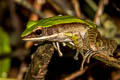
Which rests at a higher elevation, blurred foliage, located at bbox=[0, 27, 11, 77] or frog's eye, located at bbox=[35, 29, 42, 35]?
frog's eye, located at bbox=[35, 29, 42, 35]

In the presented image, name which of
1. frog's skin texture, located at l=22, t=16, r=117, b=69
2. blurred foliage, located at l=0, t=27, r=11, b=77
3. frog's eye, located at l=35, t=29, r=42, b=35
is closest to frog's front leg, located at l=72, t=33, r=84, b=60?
frog's skin texture, located at l=22, t=16, r=117, b=69

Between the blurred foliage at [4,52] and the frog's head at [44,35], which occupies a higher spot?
the frog's head at [44,35]

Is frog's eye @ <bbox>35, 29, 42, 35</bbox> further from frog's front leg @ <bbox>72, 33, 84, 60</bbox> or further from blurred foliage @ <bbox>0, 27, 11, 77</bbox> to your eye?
blurred foliage @ <bbox>0, 27, 11, 77</bbox>

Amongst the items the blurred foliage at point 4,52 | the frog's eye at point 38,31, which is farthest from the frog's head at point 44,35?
the blurred foliage at point 4,52

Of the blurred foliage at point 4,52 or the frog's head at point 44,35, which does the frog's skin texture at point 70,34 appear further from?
the blurred foliage at point 4,52

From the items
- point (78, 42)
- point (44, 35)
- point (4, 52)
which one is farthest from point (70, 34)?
point (4, 52)

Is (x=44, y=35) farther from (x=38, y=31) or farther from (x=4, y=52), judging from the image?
(x=4, y=52)

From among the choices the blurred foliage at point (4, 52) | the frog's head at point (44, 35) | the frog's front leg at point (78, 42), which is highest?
the frog's head at point (44, 35)

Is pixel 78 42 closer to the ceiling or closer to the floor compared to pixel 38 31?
closer to the floor
